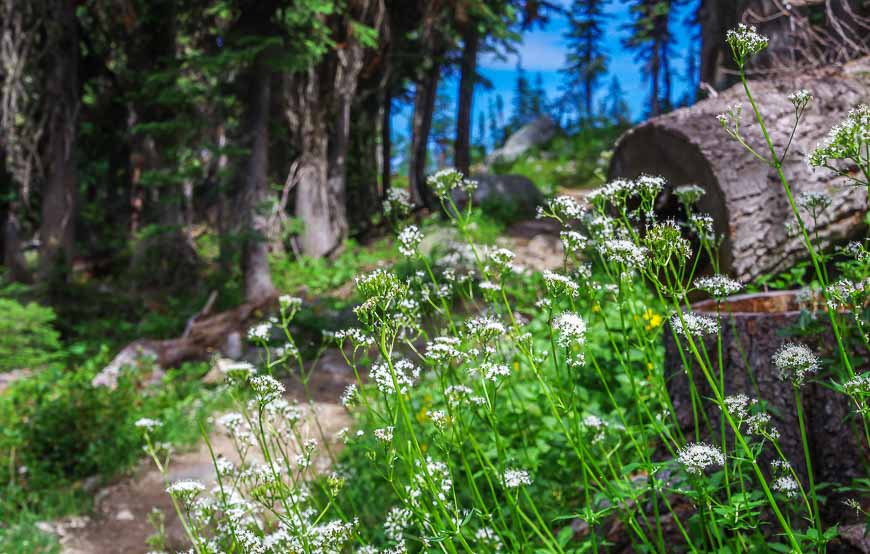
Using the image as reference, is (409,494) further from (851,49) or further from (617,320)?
(851,49)

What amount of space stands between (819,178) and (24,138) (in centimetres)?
1103

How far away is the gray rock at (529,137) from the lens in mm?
22188

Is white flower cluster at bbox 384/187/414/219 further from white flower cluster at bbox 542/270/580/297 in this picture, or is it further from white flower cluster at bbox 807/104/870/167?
white flower cluster at bbox 807/104/870/167

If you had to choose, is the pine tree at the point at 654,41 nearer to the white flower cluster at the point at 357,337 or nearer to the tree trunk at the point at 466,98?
the tree trunk at the point at 466,98

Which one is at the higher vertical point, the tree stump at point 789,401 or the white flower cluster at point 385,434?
the white flower cluster at point 385,434

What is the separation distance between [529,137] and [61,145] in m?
16.5

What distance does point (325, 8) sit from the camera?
7406 mm

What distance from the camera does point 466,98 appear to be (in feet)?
43.2

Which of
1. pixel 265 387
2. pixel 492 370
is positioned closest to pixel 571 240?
pixel 492 370

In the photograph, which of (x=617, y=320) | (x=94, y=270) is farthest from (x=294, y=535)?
(x=94, y=270)

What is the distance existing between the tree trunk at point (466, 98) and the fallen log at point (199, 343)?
596 centimetres

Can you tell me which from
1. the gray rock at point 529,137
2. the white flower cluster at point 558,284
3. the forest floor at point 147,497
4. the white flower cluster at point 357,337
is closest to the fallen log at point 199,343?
the forest floor at point 147,497

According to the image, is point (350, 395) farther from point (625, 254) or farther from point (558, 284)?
point (625, 254)

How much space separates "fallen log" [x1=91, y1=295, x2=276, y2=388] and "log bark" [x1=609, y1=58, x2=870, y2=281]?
17.5 feet
